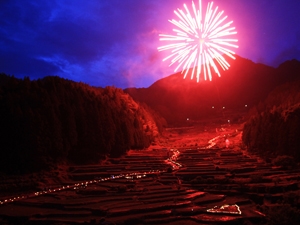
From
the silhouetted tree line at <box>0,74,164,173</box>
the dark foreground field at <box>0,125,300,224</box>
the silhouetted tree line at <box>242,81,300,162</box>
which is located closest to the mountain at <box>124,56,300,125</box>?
the silhouetted tree line at <box>242,81,300,162</box>

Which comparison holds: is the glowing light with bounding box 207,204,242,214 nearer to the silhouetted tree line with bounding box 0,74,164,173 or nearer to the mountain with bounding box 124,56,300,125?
the silhouetted tree line with bounding box 0,74,164,173

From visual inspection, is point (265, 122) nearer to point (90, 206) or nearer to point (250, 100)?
point (90, 206)

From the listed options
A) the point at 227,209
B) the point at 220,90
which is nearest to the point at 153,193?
the point at 227,209

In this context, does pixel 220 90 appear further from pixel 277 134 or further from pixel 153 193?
pixel 153 193

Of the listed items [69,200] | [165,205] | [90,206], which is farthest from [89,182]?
[165,205]

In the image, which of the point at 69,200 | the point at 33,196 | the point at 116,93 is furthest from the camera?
the point at 116,93

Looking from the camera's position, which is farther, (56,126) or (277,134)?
(277,134)

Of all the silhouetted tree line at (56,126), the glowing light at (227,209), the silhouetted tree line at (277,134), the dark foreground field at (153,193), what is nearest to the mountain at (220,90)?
the silhouetted tree line at (277,134)
